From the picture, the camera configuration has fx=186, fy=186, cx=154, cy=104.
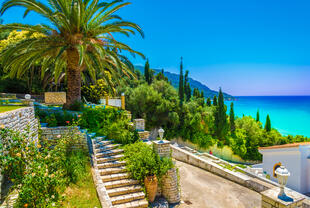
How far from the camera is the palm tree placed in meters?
9.59

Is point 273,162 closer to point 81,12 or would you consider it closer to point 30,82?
point 81,12

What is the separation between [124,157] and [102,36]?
23.9 ft

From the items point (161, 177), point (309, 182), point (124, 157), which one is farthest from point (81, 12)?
point (309, 182)

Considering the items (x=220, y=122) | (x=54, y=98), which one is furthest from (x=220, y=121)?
(x=54, y=98)

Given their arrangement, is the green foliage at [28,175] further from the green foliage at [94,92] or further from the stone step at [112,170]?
the green foliage at [94,92]

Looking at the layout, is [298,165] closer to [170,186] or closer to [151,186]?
[170,186]

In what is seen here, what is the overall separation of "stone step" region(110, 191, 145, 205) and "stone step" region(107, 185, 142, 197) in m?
0.13

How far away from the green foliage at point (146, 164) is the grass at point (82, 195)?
5.22 feet

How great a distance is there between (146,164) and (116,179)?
4.21ft

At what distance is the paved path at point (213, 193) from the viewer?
7.10 m

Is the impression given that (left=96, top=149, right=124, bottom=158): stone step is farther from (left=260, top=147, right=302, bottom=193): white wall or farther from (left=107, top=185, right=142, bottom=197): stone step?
(left=260, top=147, right=302, bottom=193): white wall

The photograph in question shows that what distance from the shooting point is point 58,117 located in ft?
32.6

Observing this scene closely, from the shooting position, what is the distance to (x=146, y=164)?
723cm

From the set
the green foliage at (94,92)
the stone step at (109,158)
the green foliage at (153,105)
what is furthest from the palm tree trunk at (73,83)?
the green foliage at (153,105)
